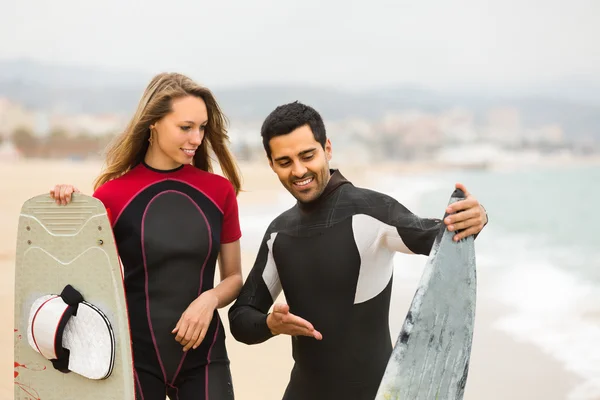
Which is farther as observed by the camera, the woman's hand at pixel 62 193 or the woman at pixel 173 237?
the woman's hand at pixel 62 193

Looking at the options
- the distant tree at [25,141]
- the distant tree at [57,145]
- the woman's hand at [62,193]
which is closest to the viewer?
the woman's hand at [62,193]

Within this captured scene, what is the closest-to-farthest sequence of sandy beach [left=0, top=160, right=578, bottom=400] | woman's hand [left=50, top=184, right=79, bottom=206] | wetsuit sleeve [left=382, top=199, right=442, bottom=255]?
wetsuit sleeve [left=382, top=199, right=442, bottom=255] → woman's hand [left=50, top=184, right=79, bottom=206] → sandy beach [left=0, top=160, right=578, bottom=400]

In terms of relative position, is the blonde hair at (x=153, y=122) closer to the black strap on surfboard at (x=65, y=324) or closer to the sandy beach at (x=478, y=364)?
the black strap on surfboard at (x=65, y=324)

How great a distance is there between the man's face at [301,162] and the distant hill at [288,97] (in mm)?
53554

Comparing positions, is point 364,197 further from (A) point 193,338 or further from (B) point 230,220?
(A) point 193,338

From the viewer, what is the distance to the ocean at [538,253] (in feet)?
27.8

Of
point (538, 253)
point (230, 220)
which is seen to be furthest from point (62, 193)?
point (538, 253)

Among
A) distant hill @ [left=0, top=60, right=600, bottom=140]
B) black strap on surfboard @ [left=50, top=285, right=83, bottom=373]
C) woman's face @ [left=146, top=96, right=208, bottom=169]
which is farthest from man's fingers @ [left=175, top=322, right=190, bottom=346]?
distant hill @ [left=0, top=60, right=600, bottom=140]

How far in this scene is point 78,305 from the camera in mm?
2354

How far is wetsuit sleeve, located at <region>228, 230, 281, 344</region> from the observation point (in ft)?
7.50

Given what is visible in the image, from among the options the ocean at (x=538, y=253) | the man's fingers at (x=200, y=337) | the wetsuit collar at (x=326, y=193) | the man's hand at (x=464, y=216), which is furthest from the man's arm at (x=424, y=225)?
the ocean at (x=538, y=253)

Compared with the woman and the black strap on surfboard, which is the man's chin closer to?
the woman

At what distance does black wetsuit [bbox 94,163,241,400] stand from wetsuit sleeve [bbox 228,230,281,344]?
8cm

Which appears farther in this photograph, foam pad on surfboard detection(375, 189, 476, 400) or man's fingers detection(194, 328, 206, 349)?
man's fingers detection(194, 328, 206, 349)
